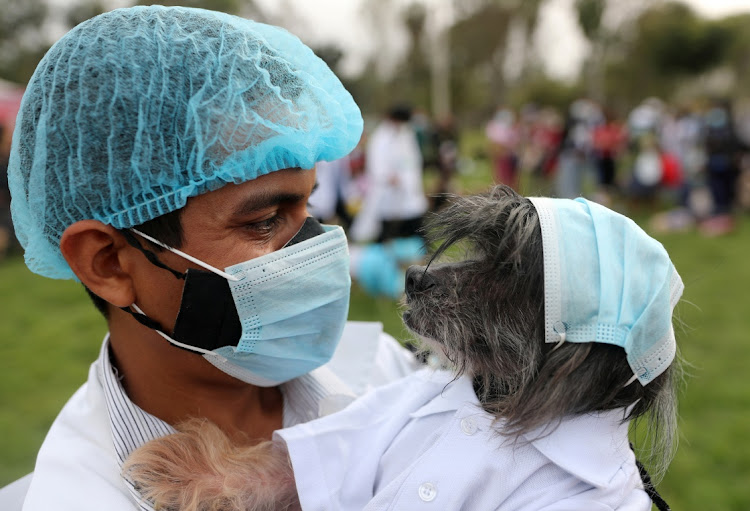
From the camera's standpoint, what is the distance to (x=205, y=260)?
5.37ft

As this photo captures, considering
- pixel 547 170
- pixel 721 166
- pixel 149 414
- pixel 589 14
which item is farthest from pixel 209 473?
pixel 589 14

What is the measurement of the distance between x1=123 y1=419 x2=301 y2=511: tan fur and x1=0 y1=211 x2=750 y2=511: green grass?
2.06 feet

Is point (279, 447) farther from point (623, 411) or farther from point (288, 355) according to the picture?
point (623, 411)

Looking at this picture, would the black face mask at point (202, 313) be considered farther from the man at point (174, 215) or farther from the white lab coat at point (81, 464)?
the white lab coat at point (81, 464)

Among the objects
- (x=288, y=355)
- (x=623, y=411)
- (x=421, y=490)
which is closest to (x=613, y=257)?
(x=623, y=411)

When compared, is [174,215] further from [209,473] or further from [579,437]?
[579,437]

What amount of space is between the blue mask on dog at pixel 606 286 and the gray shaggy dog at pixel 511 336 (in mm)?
54

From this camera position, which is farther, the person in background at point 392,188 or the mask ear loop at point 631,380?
the person in background at point 392,188

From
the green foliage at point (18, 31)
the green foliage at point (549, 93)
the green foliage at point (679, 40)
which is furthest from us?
the green foliage at point (549, 93)

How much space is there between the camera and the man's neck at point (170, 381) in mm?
1744

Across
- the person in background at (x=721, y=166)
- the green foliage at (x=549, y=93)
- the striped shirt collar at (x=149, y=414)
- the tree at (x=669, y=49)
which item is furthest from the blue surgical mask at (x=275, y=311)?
the green foliage at (x=549, y=93)

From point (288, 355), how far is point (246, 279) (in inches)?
10.6

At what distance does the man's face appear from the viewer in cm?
161

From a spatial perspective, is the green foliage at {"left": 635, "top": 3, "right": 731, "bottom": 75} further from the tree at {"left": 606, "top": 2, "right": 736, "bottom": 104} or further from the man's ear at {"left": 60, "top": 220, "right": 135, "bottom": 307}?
the man's ear at {"left": 60, "top": 220, "right": 135, "bottom": 307}
